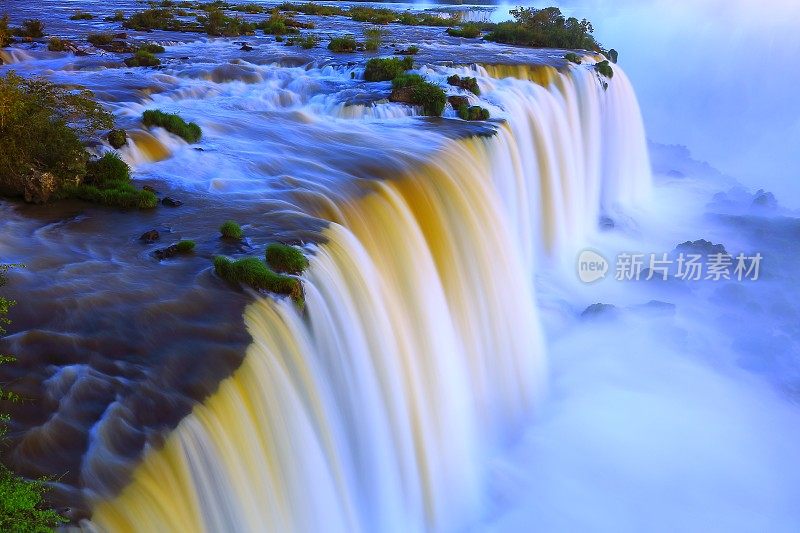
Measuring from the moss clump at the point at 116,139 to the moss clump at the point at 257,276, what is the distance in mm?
5067

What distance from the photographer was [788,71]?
54.2 m

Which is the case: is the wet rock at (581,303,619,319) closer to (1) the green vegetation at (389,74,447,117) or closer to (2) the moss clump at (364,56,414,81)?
(1) the green vegetation at (389,74,447,117)

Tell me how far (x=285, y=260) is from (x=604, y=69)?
20787 millimetres

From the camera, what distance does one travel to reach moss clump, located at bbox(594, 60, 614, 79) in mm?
24816

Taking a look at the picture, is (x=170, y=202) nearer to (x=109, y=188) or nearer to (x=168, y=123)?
(x=109, y=188)

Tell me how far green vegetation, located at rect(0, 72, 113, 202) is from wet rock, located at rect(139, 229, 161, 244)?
220cm

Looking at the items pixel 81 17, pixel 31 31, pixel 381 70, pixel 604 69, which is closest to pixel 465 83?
pixel 381 70

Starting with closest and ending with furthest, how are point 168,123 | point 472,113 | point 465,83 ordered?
point 168,123
point 472,113
point 465,83

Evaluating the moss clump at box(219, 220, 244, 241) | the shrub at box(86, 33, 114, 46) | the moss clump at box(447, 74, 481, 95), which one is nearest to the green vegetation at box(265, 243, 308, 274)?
the moss clump at box(219, 220, 244, 241)

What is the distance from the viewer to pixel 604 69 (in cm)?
2498

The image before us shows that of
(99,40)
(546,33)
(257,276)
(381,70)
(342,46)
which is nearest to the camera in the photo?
(257,276)

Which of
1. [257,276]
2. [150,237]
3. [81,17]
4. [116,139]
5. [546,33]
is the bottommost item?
[150,237]

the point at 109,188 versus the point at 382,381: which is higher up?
the point at 109,188

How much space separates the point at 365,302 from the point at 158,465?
146 inches
